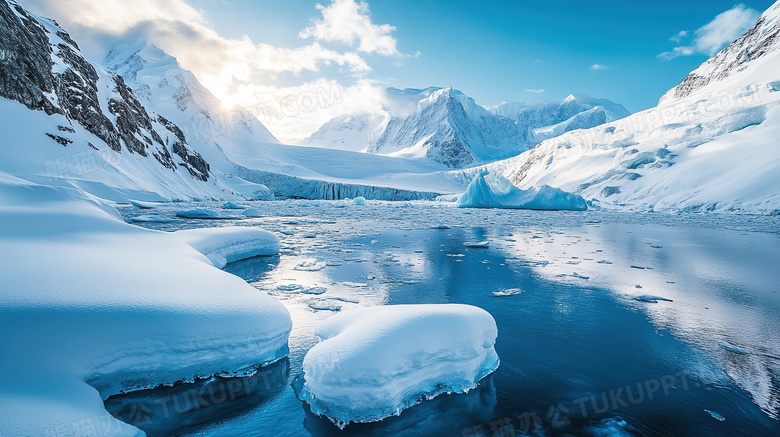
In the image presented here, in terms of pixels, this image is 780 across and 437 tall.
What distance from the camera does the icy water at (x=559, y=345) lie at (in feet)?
9.09

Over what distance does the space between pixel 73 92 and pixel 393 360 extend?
38172mm

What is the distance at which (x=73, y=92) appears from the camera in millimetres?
29219

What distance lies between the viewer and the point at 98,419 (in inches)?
93.4

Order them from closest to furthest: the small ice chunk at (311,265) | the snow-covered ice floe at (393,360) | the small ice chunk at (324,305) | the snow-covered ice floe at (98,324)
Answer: the snow-covered ice floe at (98,324) → the snow-covered ice floe at (393,360) → the small ice chunk at (324,305) → the small ice chunk at (311,265)

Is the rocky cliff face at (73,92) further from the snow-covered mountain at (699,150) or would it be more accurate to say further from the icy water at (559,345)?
the snow-covered mountain at (699,150)

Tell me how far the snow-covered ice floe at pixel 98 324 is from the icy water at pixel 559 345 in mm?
251

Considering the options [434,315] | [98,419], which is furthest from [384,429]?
[98,419]

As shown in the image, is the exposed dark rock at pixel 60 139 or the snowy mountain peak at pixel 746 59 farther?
the snowy mountain peak at pixel 746 59

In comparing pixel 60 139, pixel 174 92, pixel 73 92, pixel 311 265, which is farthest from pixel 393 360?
pixel 174 92

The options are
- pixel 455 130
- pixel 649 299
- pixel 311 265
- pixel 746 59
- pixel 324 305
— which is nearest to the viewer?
pixel 324 305

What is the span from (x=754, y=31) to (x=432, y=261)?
66.3 m

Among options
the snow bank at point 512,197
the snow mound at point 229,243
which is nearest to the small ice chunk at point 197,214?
the snow mound at point 229,243

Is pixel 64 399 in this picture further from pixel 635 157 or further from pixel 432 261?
pixel 635 157

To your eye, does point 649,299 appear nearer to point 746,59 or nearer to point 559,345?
point 559,345
